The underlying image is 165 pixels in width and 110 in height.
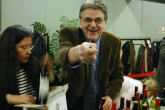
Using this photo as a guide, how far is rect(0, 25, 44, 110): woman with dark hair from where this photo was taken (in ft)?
5.04

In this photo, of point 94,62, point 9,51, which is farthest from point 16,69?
point 94,62

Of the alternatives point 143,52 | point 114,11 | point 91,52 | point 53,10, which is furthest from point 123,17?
point 91,52

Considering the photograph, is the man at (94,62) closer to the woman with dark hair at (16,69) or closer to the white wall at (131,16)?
the woman with dark hair at (16,69)

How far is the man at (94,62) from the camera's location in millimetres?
1328

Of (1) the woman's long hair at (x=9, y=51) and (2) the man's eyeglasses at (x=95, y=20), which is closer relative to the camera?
(2) the man's eyeglasses at (x=95, y=20)

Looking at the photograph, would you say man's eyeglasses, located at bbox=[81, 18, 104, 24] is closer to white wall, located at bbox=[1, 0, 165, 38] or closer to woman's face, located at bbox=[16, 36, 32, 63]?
woman's face, located at bbox=[16, 36, 32, 63]

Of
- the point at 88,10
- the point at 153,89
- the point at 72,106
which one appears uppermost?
the point at 88,10

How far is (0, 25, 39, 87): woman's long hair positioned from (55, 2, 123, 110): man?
466 mm

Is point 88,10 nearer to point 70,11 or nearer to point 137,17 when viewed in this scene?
point 70,11

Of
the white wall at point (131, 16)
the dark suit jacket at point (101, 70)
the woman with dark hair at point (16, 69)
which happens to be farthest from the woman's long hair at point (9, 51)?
the white wall at point (131, 16)

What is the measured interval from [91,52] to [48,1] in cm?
480

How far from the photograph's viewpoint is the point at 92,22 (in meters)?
1.31

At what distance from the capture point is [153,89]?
1.48 meters

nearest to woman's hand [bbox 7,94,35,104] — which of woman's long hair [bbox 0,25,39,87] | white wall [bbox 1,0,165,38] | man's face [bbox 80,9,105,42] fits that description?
woman's long hair [bbox 0,25,39,87]
